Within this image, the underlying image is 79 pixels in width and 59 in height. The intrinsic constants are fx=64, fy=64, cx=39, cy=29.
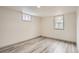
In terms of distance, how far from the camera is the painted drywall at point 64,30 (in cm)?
109

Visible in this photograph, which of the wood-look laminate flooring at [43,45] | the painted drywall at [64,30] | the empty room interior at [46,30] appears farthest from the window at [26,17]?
→ the wood-look laminate flooring at [43,45]

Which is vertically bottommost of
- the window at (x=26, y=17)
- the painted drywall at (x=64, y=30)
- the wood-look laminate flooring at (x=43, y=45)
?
the wood-look laminate flooring at (x=43, y=45)

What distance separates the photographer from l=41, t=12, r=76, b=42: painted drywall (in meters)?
1.09

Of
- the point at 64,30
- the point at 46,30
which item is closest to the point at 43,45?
the point at 46,30

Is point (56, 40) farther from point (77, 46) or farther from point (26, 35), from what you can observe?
point (26, 35)

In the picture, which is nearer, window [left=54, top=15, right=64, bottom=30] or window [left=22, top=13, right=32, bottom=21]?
window [left=54, top=15, right=64, bottom=30]

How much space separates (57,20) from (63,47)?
53 centimetres

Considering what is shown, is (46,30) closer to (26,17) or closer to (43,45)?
(43,45)

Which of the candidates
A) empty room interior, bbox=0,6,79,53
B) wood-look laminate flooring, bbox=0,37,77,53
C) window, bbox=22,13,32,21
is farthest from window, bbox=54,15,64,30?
window, bbox=22,13,32,21

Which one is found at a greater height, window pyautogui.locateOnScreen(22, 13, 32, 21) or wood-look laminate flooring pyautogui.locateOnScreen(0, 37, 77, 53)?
window pyautogui.locateOnScreen(22, 13, 32, 21)

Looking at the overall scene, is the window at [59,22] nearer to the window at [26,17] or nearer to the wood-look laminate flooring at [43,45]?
the wood-look laminate flooring at [43,45]

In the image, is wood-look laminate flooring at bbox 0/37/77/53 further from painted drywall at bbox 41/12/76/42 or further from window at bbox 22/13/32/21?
window at bbox 22/13/32/21

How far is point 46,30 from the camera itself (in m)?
1.26
